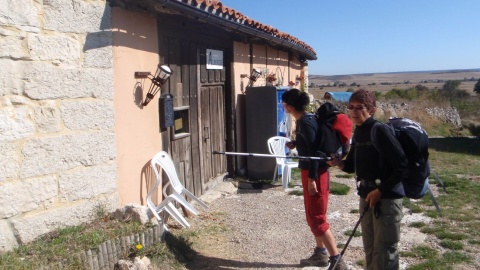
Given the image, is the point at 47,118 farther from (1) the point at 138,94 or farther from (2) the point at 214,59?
(2) the point at 214,59

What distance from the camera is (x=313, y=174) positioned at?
389 cm

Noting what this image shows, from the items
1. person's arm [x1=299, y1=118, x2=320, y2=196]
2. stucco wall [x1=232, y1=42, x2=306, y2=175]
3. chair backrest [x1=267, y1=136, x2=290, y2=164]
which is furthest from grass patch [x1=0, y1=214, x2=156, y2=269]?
stucco wall [x1=232, y1=42, x2=306, y2=175]

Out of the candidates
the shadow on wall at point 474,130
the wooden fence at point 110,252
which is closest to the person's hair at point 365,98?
the wooden fence at point 110,252

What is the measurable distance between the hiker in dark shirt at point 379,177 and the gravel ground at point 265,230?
1100mm

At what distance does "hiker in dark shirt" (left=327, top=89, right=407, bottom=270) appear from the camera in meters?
3.19

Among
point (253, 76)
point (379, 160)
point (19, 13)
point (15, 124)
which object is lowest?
point (379, 160)

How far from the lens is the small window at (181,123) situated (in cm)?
601

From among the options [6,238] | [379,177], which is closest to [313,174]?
[379,177]

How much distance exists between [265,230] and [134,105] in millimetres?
2191

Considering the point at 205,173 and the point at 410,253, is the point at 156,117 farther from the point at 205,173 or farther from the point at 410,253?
the point at 410,253

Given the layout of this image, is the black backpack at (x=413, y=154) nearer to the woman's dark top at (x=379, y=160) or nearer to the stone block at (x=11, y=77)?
the woman's dark top at (x=379, y=160)

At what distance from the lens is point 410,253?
4.72 meters

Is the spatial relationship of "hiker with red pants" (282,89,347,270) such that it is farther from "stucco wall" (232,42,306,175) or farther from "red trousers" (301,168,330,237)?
"stucco wall" (232,42,306,175)

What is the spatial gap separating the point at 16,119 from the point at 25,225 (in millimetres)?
827
